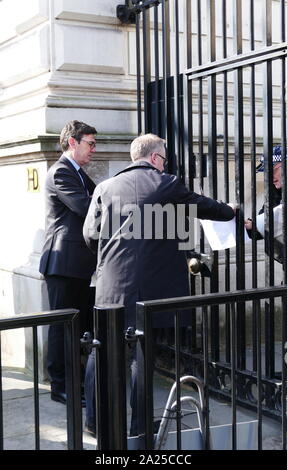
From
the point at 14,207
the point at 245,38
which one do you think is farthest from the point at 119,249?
the point at 245,38

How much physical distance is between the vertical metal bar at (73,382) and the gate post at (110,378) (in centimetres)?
11

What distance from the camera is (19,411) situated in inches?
193

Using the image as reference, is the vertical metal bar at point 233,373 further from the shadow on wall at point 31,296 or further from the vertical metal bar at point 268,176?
the shadow on wall at point 31,296

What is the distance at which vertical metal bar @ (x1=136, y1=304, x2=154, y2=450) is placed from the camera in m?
2.69

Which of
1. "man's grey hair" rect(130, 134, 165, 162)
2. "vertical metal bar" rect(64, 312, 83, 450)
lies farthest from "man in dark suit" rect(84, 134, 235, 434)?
"vertical metal bar" rect(64, 312, 83, 450)

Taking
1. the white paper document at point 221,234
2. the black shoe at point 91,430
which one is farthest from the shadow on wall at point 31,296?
the white paper document at point 221,234

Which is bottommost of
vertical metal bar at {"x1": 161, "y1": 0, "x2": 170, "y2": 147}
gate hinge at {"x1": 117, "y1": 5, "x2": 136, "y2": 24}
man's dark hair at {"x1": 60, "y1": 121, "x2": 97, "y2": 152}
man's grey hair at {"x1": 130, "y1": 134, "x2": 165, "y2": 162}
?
man's grey hair at {"x1": 130, "y1": 134, "x2": 165, "y2": 162}

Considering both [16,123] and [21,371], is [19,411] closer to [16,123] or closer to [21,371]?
[21,371]

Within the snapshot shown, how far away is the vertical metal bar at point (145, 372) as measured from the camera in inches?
106

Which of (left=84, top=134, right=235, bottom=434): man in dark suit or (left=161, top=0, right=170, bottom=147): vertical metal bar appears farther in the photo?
(left=161, top=0, right=170, bottom=147): vertical metal bar

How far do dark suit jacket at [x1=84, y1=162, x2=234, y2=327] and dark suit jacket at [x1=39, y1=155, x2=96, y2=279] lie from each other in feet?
2.02

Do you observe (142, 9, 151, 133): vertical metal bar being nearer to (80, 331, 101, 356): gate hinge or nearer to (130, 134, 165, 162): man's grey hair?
(130, 134, 165, 162): man's grey hair

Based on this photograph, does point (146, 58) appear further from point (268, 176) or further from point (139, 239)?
point (139, 239)

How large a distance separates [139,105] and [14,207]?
57.5 inches
